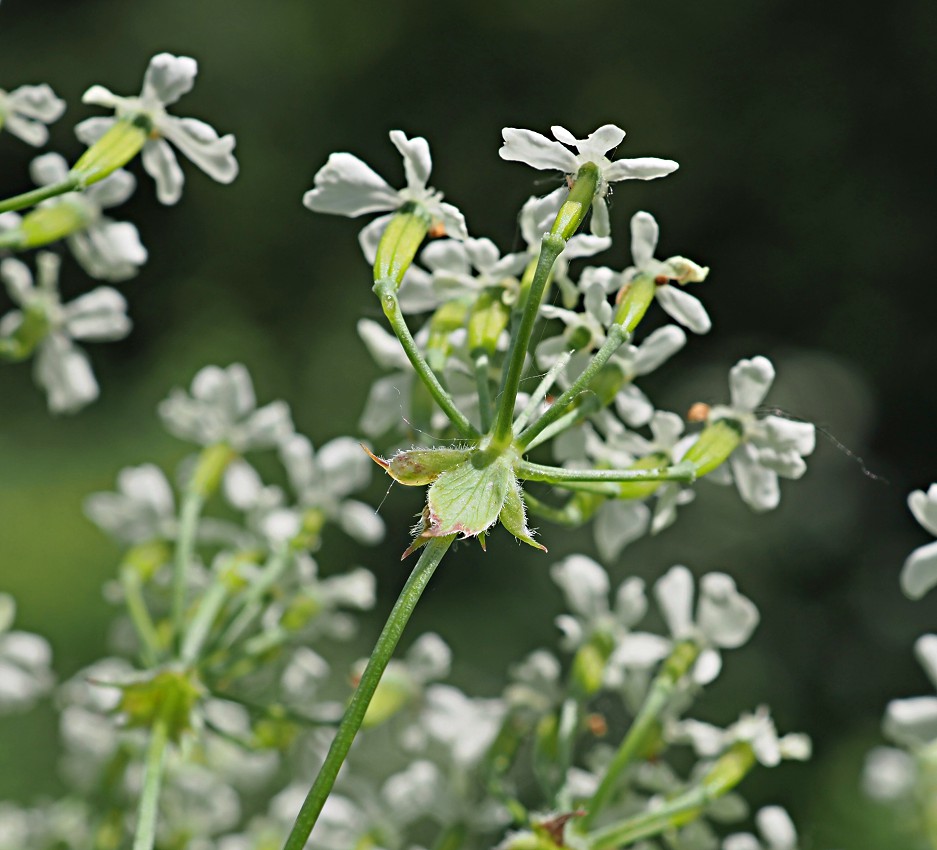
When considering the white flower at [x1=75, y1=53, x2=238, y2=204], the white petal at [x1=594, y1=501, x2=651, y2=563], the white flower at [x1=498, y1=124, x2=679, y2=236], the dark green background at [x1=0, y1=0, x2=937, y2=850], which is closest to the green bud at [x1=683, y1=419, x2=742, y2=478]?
the white petal at [x1=594, y1=501, x2=651, y2=563]

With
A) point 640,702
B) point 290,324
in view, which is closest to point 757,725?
point 640,702

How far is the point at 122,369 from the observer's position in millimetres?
5328

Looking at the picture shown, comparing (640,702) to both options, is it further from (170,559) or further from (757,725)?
(170,559)

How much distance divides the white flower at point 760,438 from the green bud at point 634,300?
0.47 ft

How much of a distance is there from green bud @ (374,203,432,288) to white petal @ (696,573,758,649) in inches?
21.5

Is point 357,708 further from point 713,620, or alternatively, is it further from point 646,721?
point 713,620

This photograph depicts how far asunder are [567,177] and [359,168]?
0.65 feet

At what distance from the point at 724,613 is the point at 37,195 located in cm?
84

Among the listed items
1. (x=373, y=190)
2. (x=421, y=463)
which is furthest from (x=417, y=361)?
(x=373, y=190)

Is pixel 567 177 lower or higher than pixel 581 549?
higher

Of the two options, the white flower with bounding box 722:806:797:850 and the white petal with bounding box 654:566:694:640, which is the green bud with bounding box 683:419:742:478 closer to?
the white petal with bounding box 654:566:694:640

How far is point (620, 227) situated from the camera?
Answer: 3.24m

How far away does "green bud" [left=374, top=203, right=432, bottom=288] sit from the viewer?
99cm

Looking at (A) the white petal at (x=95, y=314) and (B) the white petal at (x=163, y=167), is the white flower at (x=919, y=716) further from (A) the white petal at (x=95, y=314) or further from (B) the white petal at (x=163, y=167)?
(A) the white petal at (x=95, y=314)
